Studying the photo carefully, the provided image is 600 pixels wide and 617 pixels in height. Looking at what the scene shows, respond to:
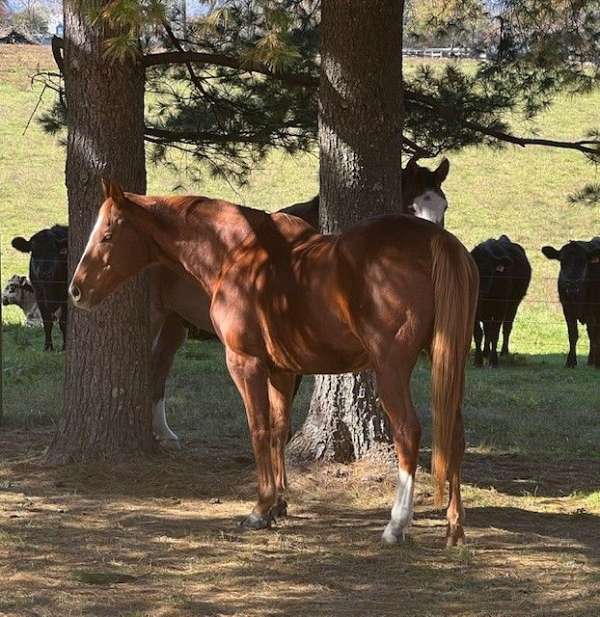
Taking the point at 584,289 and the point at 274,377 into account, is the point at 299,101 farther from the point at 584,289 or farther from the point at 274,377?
the point at 584,289

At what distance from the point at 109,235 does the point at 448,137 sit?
4.31 metres

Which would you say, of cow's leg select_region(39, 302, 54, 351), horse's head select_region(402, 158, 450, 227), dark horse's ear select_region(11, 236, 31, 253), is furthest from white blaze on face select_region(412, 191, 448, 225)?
dark horse's ear select_region(11, 236, 31, 253)

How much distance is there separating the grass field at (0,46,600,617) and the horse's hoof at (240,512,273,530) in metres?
0.09

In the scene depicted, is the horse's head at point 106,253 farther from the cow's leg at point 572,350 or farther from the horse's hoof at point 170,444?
the cow's leg at point 572,350

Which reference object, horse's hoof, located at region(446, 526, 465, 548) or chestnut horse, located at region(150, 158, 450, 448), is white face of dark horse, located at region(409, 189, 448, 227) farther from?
horse's hoof, located at region(446, 526, 465, 548)

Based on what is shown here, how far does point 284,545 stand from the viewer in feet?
20.5

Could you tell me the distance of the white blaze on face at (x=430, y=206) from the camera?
33.9ft

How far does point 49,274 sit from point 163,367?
664 centimetres

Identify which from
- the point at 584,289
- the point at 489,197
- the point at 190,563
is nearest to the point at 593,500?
the point at 190,563

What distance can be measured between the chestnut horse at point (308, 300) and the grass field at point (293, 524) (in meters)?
0.37

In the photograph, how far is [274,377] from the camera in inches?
276

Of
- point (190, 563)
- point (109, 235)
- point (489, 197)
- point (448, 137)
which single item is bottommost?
point (190, 563)

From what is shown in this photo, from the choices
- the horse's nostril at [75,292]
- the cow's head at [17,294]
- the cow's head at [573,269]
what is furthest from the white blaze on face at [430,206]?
the cow's head at [17,294]

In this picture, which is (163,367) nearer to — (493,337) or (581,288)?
(493,337)
